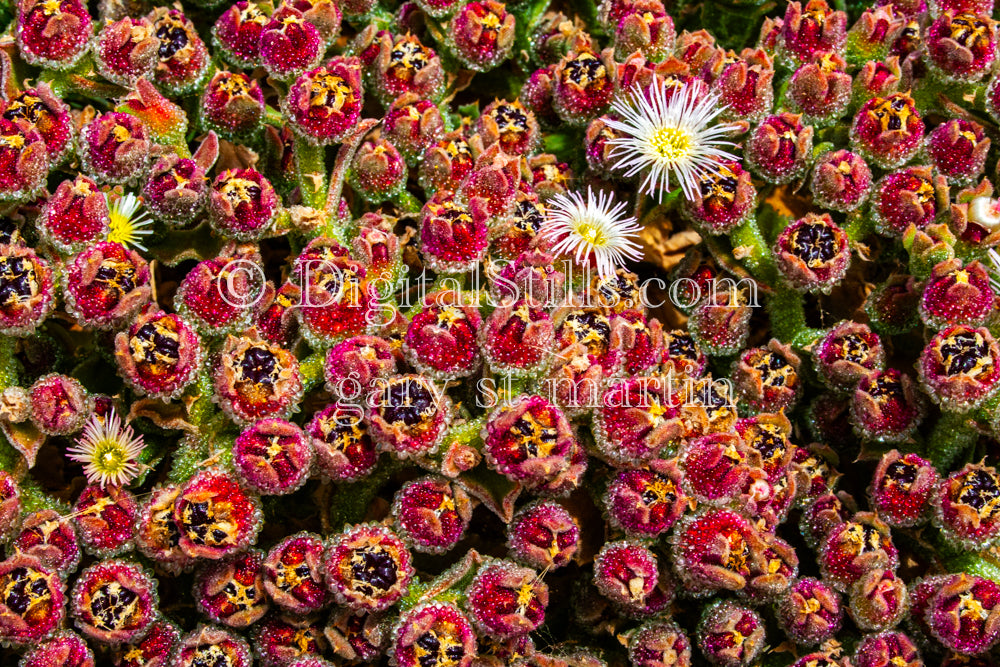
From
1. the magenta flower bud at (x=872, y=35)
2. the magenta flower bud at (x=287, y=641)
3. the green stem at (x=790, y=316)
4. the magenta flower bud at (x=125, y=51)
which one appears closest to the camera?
the magenta flower bud at (x=287, y=641)

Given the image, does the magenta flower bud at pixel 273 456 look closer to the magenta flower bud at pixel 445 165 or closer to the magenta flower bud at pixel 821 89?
the magenta flower bud at pixel 445 165

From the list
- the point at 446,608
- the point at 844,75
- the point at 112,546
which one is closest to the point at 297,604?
the point at 446,608

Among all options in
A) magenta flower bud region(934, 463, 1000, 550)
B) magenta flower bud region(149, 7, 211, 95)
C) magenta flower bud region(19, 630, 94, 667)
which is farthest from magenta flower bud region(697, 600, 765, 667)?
magenta flower bud region(149, 7, 211, 95)

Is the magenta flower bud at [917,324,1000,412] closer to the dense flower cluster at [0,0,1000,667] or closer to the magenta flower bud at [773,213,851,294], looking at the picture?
the dense flower cluster at [0,0,1000,667]

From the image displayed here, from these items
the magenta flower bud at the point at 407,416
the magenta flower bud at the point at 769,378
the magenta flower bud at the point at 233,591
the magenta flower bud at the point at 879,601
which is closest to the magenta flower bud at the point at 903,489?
the magenta flower bud at the point at 879,601

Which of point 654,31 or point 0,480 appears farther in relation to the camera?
point 654,31

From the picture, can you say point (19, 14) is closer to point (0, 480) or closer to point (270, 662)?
point (0, 480)

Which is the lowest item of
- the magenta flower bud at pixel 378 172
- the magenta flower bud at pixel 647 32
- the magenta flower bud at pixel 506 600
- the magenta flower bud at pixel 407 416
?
the magenta flower bud at pixel 506 600

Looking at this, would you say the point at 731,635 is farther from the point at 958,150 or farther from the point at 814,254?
the point at 958,150
